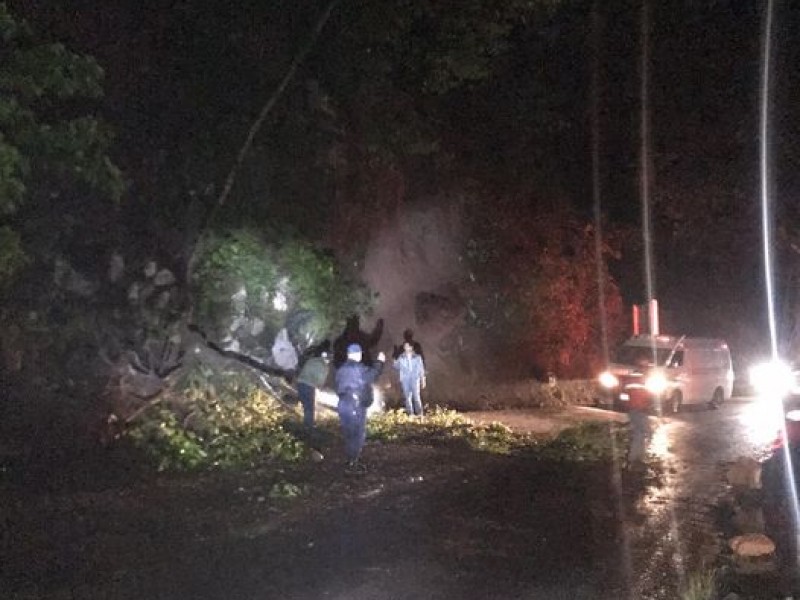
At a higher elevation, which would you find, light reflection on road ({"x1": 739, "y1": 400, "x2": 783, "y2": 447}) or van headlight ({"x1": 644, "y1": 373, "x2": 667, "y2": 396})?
van headlight ({"x1": 644, "y1": 373, "x2": 667, "y2": 396})

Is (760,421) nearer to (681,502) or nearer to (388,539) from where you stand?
(681,502)

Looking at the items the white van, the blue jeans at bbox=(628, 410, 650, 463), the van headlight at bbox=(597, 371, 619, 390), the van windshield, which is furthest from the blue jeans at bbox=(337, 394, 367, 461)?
the van windshield

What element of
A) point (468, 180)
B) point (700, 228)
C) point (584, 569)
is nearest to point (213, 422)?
point (584, 569)

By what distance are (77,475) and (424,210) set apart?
42.4ft

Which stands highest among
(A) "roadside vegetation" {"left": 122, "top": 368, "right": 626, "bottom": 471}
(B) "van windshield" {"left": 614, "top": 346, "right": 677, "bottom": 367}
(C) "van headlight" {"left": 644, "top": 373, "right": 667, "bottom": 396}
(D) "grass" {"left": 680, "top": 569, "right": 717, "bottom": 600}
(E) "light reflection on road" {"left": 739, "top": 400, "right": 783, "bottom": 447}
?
(B) "van windshield" {"left": 614, "top": 346, "right": 677, "bottom": 367}

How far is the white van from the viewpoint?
71.4ft

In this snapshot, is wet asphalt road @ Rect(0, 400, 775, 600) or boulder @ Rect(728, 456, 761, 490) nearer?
wet asphalt road @ Rect(0, 400, 775, 600)

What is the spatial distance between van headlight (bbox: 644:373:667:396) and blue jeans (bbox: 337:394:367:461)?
1051 cm

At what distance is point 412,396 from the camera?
60.3 ft

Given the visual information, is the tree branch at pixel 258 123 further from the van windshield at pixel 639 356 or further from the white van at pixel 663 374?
the van windshield at pixel 639 356

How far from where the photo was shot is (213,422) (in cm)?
1414

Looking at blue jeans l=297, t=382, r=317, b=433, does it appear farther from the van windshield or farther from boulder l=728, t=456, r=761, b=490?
the van windshield

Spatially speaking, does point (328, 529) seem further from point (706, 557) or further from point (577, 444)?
point (577, 444)

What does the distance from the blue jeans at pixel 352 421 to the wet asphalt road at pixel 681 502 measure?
3.46 metres
